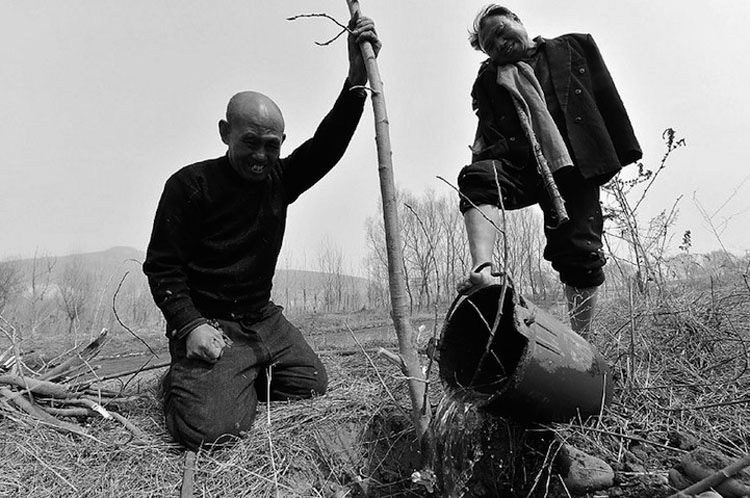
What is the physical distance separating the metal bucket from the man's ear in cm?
161

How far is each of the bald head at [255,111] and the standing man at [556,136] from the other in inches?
39.8

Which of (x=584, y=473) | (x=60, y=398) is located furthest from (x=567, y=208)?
(x=60, y=398)

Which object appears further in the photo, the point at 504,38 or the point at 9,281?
the point at 9,281

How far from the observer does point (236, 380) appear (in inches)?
96.0

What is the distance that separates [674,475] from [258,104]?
235cm

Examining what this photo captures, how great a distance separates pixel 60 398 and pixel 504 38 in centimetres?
320

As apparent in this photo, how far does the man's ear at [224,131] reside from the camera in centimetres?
271

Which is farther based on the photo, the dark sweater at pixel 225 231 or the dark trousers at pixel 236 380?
the dark sweater at pixel 225 231

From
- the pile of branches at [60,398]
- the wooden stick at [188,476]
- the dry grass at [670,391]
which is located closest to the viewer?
the dry grass at [670,391]

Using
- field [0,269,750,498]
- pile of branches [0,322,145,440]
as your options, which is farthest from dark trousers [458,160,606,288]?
pile of branches [0,322,145,440]

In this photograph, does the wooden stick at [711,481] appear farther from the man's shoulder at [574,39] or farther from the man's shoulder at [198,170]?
the man's shoulder at [198,170]

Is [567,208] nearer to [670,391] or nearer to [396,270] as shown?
[670,391]

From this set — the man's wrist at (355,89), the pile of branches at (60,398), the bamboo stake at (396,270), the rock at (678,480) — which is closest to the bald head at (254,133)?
the man's wrist at (355,89)

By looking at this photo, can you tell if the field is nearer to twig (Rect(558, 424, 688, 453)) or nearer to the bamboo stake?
twig (Rect(558, 424, 688, 453))
